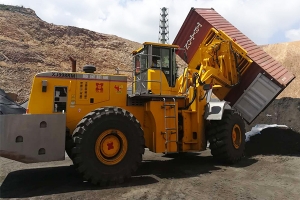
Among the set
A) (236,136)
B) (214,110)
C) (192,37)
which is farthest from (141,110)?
(192,37)

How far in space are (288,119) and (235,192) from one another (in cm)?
959

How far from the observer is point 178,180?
238 inches

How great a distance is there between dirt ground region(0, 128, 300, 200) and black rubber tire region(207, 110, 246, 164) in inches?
9.5

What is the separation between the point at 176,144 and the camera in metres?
7.20

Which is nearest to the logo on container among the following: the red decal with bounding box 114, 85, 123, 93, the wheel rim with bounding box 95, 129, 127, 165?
the red decal with bounding box 114, 85, 123, 93

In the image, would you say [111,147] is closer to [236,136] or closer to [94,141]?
[94,141]

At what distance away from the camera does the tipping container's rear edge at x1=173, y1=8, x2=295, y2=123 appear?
9117 millimetres

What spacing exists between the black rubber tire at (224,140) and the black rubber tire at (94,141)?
2.54 metres

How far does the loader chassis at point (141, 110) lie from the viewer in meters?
5.64

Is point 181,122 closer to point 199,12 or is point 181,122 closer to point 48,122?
point 48,122

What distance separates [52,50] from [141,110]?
22.8 metres

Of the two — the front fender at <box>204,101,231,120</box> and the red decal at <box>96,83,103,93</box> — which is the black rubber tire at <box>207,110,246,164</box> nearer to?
the front fender at <box>204,101,231,120</box>

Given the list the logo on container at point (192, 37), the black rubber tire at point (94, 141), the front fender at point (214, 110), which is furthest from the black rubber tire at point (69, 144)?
the logo on container at point (192, 37)

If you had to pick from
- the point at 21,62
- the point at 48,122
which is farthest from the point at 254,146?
the point at 21,62
